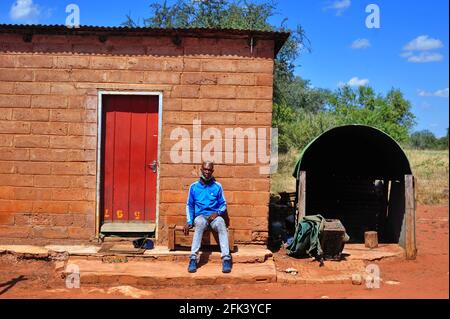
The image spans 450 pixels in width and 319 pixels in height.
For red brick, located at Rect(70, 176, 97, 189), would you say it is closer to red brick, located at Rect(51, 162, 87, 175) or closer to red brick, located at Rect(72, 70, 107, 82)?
red brick, located at Rect(51, 162, 87, 175)

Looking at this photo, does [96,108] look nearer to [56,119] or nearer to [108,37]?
[56,119]

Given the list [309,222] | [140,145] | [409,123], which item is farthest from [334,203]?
[409,123]

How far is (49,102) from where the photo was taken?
24.3 ft

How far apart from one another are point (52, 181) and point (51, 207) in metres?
0.43

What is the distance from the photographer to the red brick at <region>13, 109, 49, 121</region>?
24.3 ft

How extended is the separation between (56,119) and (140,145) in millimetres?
1430

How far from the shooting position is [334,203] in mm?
11562

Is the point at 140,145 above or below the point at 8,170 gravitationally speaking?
above

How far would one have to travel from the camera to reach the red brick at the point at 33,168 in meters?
7.41

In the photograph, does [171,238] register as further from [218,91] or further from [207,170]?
[218,91]

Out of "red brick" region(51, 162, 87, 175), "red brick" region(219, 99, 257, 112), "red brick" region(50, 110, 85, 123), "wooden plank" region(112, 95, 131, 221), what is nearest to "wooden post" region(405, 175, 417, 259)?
"red brick" region(219, 99, 257, 112)

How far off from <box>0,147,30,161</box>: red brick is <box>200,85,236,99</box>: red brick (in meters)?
3.08

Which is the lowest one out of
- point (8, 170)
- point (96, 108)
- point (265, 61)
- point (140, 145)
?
point (8, 170)

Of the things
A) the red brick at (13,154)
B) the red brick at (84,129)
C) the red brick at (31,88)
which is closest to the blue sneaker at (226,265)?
the red brick at (84,129)
